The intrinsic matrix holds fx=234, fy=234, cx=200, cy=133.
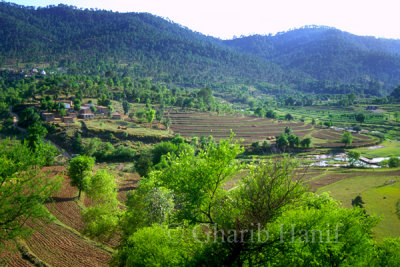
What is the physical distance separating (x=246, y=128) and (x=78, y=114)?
55.4 m

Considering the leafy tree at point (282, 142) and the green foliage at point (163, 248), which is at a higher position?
the green foliage at point (163, 248)

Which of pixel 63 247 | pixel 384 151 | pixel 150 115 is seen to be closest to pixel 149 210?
pixel 63 247

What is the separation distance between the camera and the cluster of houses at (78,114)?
67.2 metres

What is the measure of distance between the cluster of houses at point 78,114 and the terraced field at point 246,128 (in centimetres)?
2302

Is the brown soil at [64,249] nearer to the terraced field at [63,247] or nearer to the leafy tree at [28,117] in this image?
the terraced field at [63,247]

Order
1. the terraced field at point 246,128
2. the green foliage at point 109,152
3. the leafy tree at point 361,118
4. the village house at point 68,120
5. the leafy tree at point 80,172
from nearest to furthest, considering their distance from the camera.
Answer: the leafy tree at point 80,172 < the green foliage at point 109,152 < the village house at point 68,120 < the terraced field at point 246,128 < the leafy tree at point 361,118

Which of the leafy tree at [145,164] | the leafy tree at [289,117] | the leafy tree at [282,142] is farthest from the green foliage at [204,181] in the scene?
the leafy tree at [289,117]

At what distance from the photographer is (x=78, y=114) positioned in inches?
2862

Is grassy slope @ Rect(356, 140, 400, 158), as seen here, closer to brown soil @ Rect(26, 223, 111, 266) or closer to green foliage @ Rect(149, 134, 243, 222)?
green foliage @ Rect(149, 134, 243, 222)

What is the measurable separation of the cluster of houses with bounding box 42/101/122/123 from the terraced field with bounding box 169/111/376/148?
23.0 metres

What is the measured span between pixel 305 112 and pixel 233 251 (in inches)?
5167

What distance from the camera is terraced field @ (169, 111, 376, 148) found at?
73.7m

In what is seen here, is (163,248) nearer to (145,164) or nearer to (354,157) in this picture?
(145,164)

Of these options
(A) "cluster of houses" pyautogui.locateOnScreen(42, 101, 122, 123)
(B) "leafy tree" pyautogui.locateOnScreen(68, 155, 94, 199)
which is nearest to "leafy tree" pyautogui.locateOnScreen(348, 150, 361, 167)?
(B) "leafy tree" pyautogui.locateOnScreen(68, 155, 94, 199)
